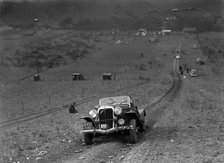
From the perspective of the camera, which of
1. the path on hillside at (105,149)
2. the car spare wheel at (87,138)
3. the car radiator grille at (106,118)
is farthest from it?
the car spare wheel at (87,138)

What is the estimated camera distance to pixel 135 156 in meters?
20.8

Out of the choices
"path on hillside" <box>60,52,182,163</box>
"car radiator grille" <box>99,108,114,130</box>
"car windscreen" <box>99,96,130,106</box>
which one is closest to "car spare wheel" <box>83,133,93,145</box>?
"path on hillside" <box>60,52,182,163</box>

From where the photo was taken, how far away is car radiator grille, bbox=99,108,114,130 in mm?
26203

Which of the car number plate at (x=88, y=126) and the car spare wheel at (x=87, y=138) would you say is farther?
the car number plate at (x=88, y=126)

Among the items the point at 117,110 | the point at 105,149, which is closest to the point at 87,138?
the point at 117,110

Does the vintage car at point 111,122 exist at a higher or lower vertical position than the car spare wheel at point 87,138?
higher

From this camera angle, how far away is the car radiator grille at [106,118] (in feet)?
86.0

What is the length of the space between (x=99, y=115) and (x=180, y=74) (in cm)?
6816

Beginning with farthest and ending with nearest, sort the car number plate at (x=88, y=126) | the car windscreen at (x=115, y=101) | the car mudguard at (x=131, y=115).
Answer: the car windscreen at (x=115, y=101) < the car mudguard at (x=131, y=115) < the car number plate at (x=88, y=126)

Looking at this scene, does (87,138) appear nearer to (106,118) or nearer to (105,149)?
(106,118)

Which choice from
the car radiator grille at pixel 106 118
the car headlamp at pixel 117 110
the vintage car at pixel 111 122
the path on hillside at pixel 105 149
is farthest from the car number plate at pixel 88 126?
the car headlamp at pixel 117 110

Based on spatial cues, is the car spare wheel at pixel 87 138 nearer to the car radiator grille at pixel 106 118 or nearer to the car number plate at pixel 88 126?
the car number plate at pixel 88 126

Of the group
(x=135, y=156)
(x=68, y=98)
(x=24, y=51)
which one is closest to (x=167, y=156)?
(x=135, y=156)

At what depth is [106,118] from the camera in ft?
86.4
